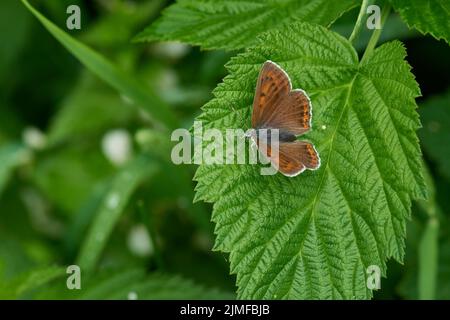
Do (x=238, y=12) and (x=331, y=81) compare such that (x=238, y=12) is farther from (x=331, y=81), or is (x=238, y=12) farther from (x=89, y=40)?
(x=89, y=40)

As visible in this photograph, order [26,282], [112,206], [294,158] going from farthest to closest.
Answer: [112,206] → [26,282] → [294,158]

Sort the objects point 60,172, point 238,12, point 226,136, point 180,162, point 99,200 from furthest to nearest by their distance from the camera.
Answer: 1. point 60,172
2. point 99,200
3. point 180,162
4. point 238,12
5. point 226,136

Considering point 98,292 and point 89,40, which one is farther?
point 89,40

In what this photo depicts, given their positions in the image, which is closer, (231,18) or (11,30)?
(231,18)

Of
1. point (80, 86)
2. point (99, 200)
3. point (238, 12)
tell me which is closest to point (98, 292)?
point (99, 200)

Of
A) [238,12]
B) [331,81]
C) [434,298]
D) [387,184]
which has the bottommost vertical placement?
[434,298]

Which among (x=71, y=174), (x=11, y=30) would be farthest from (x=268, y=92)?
(x=11, y=30)

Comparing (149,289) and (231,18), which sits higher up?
(231,18)

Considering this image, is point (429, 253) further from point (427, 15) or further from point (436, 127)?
point (427, 15)

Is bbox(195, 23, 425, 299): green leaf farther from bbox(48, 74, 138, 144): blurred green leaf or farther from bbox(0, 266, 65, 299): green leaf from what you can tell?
bbox(48, 74, 138, 144): blurred green leaf
